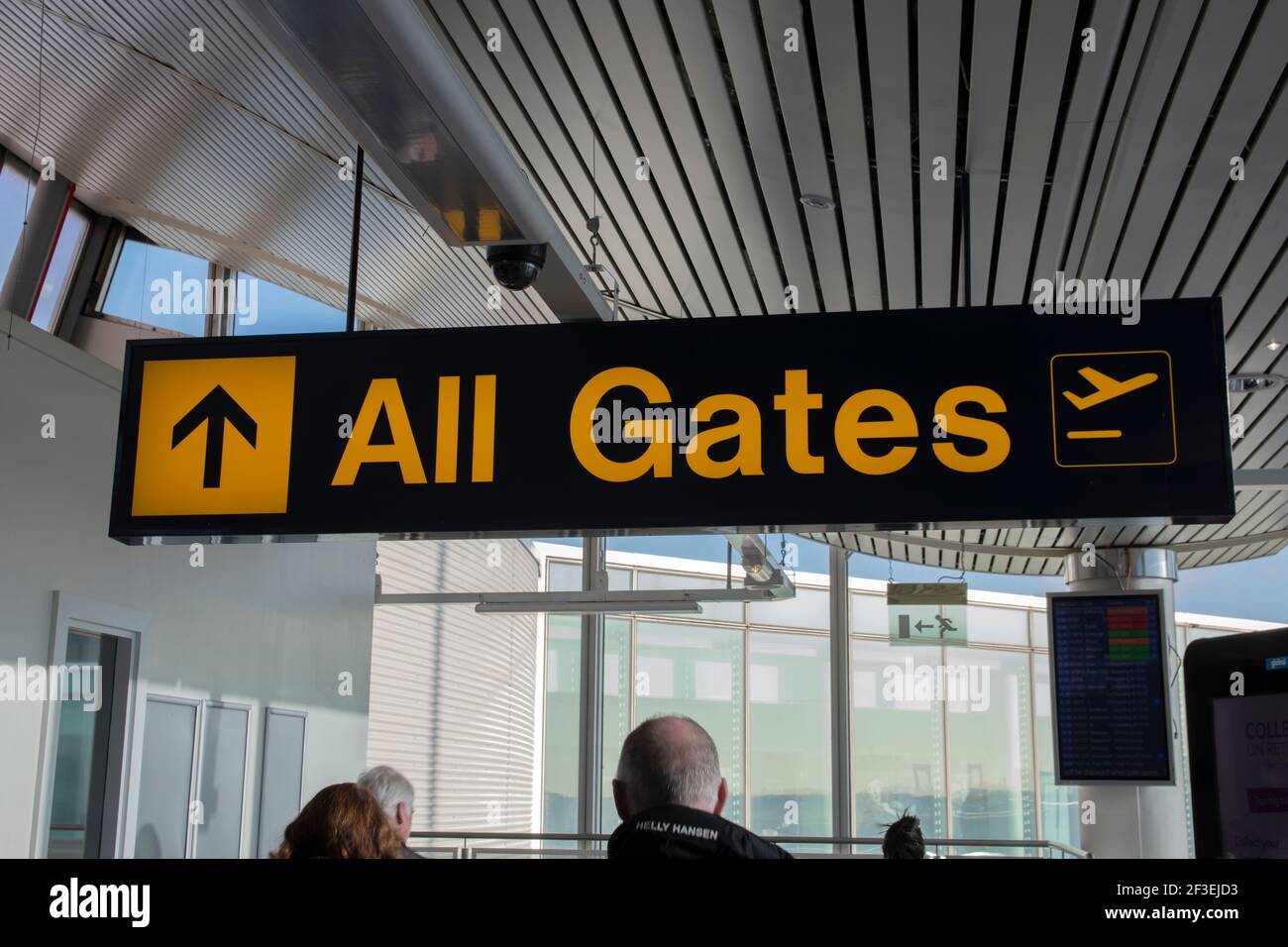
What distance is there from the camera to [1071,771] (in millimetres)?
9219

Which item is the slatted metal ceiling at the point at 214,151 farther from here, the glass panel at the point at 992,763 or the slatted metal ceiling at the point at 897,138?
the glass panel at the point at 992,763

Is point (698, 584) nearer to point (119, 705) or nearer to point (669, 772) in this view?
point (119, 705)

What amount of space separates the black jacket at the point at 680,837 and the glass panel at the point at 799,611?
945cm

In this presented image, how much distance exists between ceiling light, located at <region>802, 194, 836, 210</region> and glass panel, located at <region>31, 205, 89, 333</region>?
3420 mm

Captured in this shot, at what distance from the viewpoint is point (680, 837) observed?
1.49 metres

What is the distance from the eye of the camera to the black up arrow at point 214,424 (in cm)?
287

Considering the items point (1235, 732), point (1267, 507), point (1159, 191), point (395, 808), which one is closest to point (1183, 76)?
point (1159, 191)

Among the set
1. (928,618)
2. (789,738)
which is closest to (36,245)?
(789,738)

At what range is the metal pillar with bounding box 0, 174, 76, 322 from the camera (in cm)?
525

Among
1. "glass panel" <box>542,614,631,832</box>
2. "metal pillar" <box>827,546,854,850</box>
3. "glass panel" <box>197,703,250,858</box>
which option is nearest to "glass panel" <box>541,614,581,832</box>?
"glass panel" <box>542,614,631,832</box>

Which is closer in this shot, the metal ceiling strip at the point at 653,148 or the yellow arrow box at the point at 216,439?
the yellow arrow box at the point at 216,439

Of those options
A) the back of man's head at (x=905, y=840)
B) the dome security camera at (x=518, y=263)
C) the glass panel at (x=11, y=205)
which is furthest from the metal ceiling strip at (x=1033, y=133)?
the glass panel at (x=11, y=205)
